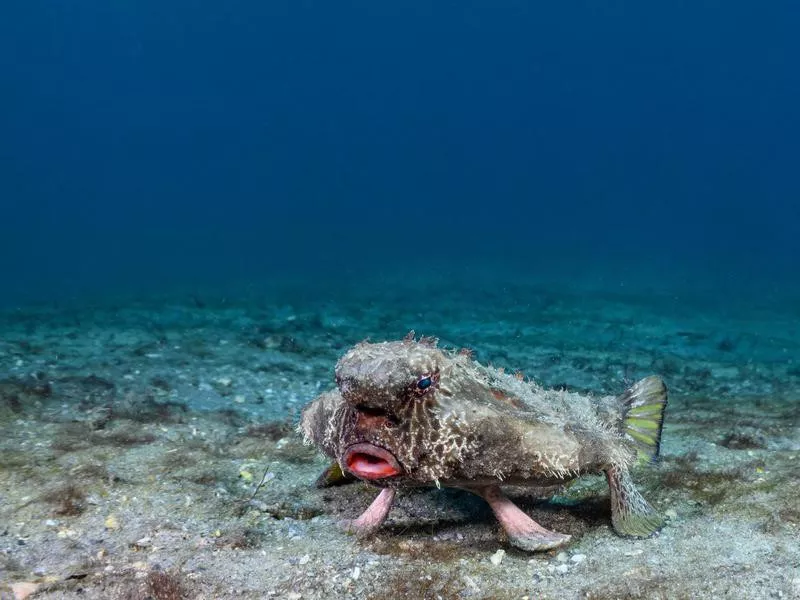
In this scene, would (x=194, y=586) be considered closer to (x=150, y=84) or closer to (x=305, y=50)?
(x=305, y=50)

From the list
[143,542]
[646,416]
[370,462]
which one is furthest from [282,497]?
[646,416]

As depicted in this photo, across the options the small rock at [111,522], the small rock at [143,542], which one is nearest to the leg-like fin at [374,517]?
the small rock at [143,542]

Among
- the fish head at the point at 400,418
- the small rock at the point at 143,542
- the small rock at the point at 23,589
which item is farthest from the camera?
the small rock at the point at 143,542

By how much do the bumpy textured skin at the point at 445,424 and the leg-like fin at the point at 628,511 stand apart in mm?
391

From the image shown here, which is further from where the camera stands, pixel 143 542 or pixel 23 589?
pixel 143 542

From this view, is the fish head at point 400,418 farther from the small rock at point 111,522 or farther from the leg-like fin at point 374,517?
the small rock at point 111,522

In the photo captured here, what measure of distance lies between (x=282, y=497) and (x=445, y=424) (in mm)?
2093

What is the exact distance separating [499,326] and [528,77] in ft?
452

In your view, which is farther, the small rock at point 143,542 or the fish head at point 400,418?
the small rock at point 143,542

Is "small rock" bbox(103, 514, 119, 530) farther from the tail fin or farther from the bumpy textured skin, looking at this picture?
the tail fin

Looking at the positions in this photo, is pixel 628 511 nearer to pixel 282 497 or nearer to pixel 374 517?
pixel 374 517

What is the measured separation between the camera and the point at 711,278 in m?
35.2

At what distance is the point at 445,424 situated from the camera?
3.10m

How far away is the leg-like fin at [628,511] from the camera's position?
3.71m
